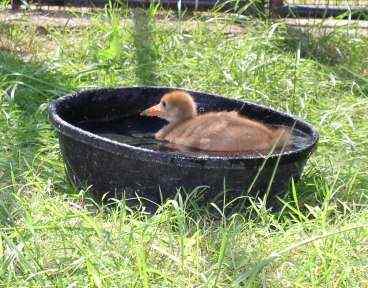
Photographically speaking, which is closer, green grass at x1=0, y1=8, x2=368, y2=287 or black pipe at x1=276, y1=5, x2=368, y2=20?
green grass at x1=0, y1=8, x2=368, y2=287

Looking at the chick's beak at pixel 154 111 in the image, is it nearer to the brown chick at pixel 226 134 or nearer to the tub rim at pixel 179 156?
the brown chick at pixel 226 134

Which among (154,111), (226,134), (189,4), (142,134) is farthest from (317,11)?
(226,134)

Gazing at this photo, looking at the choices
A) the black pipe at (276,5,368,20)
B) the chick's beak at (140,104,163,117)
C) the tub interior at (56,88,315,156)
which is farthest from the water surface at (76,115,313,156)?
the black pipe at (276,5,368,20)

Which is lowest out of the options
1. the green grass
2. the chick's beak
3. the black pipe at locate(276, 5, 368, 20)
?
the green grass

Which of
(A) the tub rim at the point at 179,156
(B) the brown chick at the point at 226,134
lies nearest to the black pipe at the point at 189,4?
(B) the brown chick at the point at 226,134

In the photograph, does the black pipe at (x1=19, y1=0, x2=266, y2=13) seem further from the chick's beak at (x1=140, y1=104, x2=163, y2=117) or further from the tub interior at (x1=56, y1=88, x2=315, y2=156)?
the chick's beak at (x1=140, y1=104, x2=163, y2=117)

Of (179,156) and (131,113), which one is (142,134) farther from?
(179,156)

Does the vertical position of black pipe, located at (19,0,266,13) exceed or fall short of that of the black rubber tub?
it exceeds it

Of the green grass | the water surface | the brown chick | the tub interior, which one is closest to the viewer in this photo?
the green grass

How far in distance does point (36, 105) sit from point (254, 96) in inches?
46.7

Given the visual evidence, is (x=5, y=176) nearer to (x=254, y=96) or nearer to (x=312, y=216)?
(x=312, y=216)

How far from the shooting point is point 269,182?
3.46m

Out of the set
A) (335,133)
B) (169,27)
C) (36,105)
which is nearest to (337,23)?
(169,27)

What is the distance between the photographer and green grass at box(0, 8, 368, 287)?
2.82 meters
